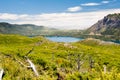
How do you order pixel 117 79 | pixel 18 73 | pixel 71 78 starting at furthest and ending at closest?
1. pixel 18 73
2. pixel 71 78
3. pixel 117 79

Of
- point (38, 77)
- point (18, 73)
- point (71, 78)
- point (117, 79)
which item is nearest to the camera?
point (117, 79)

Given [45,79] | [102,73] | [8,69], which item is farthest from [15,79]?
[102,73]

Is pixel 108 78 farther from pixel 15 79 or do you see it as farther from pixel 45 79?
pixel 15 79

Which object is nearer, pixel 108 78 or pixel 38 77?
pixel 108 78

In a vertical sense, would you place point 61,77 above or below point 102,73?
Answer: below

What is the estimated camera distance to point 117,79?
25797 millimetres

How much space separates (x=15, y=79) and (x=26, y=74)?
1.94m

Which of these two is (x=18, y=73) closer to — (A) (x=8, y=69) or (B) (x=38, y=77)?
(A) (x=8, y=69)

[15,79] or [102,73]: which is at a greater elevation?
[102,73]

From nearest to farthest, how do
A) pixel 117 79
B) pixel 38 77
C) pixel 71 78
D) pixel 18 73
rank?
pixel 117 79
pixel 38 77
pixel 71 78
pixel 18 73

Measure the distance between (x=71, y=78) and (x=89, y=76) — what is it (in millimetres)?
2839

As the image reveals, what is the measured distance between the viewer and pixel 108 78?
25938 millimetres

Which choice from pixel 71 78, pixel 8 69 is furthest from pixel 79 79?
pixel 8 69

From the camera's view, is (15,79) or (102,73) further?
(15,79)
